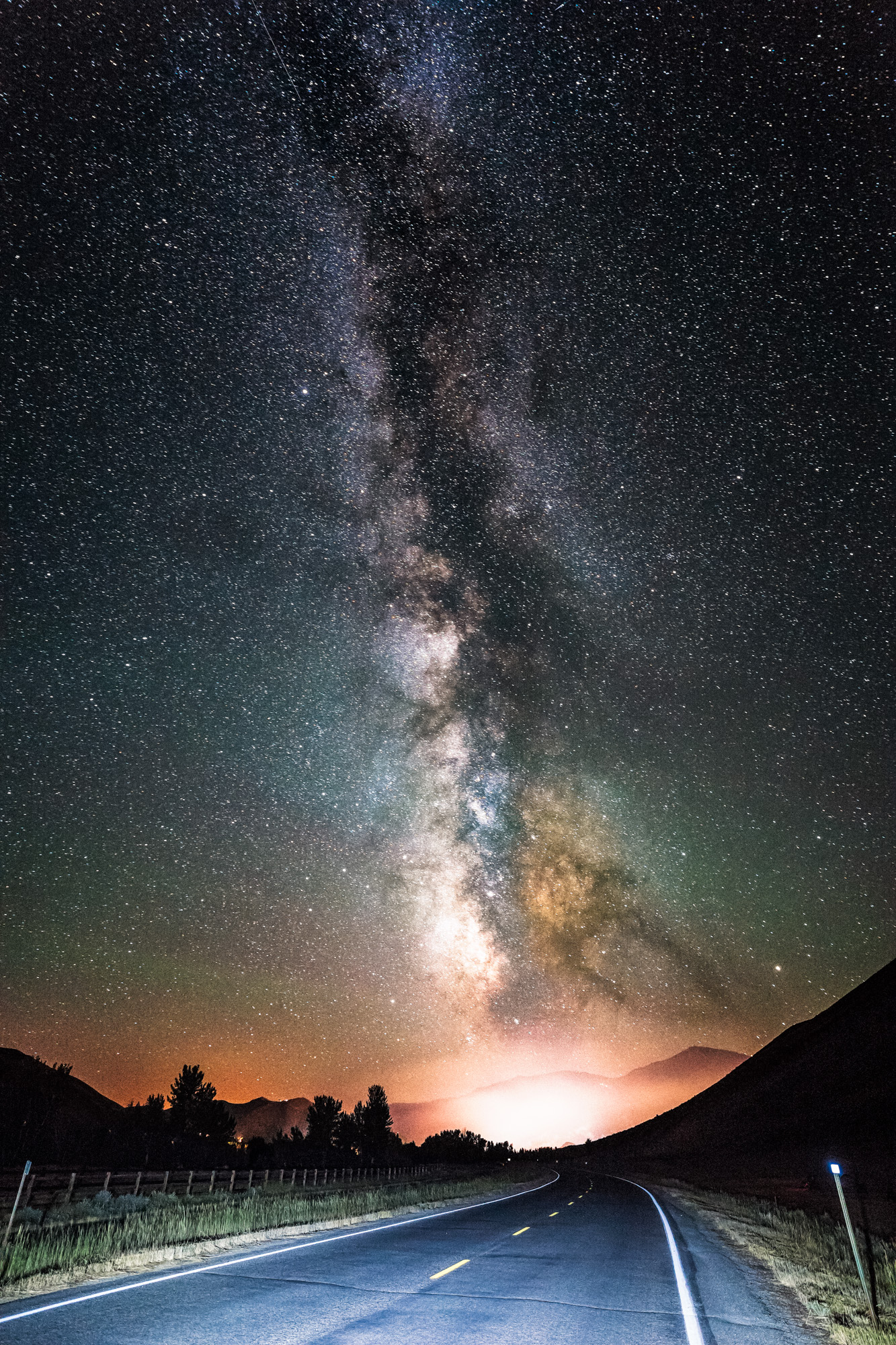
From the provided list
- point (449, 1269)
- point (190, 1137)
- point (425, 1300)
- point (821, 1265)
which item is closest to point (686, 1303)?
point (425, 1300)

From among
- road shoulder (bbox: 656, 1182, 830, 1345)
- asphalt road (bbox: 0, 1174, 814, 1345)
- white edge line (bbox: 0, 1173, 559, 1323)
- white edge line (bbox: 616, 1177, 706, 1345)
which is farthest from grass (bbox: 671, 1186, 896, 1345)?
white edge line (bbox: 0, 1173, 559, 1323)

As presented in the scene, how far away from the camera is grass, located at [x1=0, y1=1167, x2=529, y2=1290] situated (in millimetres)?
8711

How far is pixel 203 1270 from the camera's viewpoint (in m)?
9.20

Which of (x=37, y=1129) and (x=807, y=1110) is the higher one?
(x=807, y=1110)

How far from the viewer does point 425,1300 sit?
300 inches

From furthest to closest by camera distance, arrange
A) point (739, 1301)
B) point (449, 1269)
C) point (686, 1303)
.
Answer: point (449, 1269) → point (739, 1301) → point (686, 1303)

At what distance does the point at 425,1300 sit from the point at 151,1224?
730cm

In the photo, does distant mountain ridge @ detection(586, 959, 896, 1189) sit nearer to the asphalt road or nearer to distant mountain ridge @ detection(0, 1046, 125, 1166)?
distant mountain ridge @ detection(0, 1046, 125, 1166)

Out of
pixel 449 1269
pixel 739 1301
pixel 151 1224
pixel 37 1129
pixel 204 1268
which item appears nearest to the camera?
pixel 739 1301

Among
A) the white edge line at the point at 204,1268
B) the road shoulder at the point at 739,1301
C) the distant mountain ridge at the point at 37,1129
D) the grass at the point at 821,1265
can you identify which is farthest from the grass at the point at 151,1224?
the distant mountain ridge at the point at 37,1129

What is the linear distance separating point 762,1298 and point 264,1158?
43.4 m

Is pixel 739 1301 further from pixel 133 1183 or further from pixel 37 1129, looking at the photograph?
pixel 37 1129

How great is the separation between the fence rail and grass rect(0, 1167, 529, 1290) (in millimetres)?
692

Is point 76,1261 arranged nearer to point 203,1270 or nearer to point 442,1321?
point 203,1270
